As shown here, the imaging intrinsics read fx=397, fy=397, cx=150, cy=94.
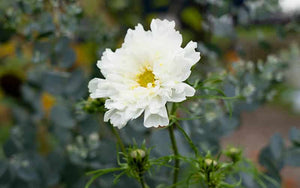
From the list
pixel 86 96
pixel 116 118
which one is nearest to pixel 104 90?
pixel 116 118

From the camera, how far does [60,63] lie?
1.98 ft

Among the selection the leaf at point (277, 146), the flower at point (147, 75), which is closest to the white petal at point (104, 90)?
the flower at point (147, 75)

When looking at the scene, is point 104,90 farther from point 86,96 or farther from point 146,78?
point 86,96

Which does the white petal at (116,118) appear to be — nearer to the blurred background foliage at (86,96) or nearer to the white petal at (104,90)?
the white petal at (104,90)

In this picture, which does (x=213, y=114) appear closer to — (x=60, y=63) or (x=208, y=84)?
(x=208, y=84)

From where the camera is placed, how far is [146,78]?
0.34m

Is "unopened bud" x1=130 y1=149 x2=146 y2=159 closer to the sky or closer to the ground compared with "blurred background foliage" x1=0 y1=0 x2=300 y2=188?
closer to the ground

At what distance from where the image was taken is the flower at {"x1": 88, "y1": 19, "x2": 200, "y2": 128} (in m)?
0.30

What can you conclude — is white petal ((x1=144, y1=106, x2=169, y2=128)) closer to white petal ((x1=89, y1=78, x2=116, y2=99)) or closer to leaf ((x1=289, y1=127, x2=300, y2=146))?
white petal ((x1=89, y1=78, x2=116, y2=99))

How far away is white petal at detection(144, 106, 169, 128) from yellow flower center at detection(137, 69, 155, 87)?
4 cm

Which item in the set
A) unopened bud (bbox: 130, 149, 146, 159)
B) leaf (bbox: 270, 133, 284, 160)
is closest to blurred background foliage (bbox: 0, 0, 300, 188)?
leaf (bbox: 270, 133, 284, 160)

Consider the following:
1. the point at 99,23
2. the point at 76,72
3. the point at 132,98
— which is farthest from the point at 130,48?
the point at 99,23

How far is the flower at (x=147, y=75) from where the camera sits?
30cm

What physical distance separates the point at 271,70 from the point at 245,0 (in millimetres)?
145
